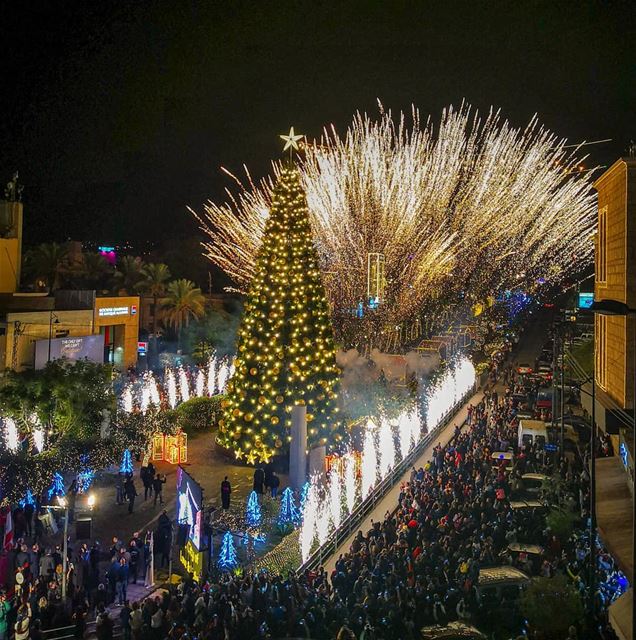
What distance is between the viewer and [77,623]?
11680mm

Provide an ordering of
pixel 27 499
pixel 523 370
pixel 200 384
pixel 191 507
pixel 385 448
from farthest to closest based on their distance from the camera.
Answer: pixel 523 370 → pixel 200 384 → pixel 385 448 → pixel 27 499 → pixel 191 507

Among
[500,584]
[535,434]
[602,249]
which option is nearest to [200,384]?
[535,434]

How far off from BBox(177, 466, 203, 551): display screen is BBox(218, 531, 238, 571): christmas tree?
0.84 m

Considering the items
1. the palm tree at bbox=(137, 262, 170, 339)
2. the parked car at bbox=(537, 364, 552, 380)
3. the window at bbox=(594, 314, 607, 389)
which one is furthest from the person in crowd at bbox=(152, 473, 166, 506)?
the palm tree at bbox=(137, 262, 170, 339)

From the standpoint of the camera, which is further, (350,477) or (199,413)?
(199,413)

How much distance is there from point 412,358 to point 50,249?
84.4 ft

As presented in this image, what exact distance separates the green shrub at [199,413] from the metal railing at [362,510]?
8.48 m

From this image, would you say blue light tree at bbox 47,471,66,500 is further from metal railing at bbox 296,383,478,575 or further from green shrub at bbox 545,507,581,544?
green shrub at bbox 545,507,581,544

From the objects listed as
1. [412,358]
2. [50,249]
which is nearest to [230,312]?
[50,249]

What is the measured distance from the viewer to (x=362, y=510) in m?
18.4

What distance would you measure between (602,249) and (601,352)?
286 centimetres

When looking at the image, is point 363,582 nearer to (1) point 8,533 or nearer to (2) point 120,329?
(1) point 8,533

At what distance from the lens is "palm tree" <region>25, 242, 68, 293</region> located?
1796 inches

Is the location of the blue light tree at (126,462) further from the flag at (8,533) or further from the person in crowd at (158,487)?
the flag at (8,533)
